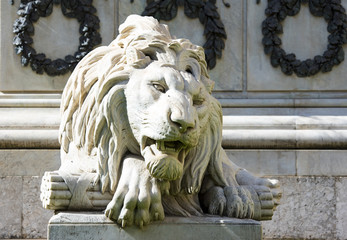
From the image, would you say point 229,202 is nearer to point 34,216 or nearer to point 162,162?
point 162,162

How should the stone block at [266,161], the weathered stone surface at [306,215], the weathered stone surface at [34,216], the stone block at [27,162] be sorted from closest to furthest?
the weathered stone surface at [34,216] < the weathered stone surface at [306,215] < the stone block at [27,162] < the stone block at [266,161]

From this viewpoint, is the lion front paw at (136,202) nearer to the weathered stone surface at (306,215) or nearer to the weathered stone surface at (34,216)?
the weathered stone surface at (34,216)

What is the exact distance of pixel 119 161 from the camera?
649 centimetres

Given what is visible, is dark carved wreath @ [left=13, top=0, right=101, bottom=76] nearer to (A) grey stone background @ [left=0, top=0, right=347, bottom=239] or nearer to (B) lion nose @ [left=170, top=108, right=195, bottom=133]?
(A) grey stone background @ [left=0, top=0, right=347, bottom=239]

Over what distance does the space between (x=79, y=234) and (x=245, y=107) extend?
5.46 meters

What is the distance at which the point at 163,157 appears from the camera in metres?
6.21

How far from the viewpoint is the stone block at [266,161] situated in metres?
11.0

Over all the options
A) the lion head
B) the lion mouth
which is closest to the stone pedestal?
the lion head

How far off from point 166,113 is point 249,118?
17.0 feet

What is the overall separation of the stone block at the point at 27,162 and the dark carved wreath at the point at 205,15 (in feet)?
6.91

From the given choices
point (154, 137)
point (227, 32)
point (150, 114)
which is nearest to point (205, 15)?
point (227, 32)

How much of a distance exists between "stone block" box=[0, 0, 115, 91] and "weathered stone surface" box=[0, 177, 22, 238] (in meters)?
1.37

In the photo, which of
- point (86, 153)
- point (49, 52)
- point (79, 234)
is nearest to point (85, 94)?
point (86, 153)

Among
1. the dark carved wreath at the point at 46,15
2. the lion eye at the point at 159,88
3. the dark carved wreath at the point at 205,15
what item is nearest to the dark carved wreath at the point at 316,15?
the dark carved wreath at the point at 205,15
